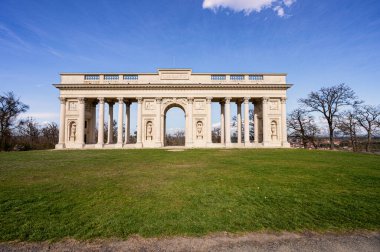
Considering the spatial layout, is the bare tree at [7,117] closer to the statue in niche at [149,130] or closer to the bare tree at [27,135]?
the bare tree at [27,135]

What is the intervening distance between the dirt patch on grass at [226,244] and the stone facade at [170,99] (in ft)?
99.2

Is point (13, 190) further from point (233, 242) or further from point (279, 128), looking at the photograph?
point (279, 128)

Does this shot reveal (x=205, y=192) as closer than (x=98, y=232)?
No

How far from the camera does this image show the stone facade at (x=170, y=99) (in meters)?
35.0

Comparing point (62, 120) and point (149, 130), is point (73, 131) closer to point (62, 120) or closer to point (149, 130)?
point (62, 120)

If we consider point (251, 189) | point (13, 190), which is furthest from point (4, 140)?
point (251, 189)

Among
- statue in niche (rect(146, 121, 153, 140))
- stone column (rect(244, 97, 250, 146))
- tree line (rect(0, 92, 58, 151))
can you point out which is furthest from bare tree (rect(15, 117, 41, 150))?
stone column (rect(244, 97, 250, 146))

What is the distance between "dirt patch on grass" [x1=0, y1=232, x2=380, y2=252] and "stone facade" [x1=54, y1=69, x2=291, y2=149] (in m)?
30.2

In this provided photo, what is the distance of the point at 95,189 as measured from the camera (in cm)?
775

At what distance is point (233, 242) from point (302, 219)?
7.23 ft

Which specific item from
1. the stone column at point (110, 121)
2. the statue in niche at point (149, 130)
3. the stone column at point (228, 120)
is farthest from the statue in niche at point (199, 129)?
the stone column at point (110, 121)

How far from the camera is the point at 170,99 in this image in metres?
36.1

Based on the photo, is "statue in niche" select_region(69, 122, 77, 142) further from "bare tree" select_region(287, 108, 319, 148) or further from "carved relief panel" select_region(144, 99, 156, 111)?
"bare tree" select_region(287, 108, 319, 148)

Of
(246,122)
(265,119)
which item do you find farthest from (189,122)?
(265,119)
